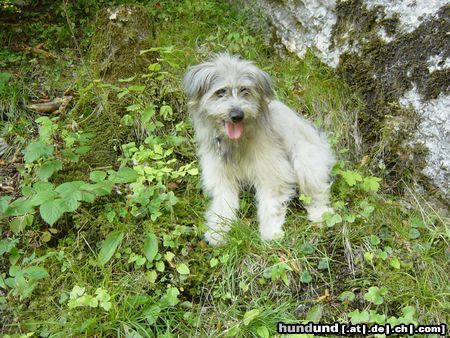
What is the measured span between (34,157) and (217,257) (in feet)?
5.09

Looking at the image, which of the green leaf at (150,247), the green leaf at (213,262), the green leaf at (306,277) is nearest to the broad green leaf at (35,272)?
the green leaf at (150,247)

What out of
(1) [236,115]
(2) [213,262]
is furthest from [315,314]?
(1) [236,115]

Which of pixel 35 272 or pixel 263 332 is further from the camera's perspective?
pixel 35 272

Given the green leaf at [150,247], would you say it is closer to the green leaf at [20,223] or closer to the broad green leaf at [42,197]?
the broad green leaf at [42,197]

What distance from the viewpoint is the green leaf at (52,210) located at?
2.94 metres

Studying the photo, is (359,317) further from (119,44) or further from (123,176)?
(119,44)

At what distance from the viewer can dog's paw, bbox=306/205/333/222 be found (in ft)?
12.0

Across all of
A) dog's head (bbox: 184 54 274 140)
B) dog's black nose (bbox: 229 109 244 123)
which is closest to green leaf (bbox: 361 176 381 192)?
dog's head (bbox: 184 54 274 140)

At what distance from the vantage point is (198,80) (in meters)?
3.51

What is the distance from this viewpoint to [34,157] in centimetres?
354

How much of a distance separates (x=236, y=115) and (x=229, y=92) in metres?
0.21

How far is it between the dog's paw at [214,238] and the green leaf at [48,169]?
1.25m

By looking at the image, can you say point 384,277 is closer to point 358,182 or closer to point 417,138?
point 358,182

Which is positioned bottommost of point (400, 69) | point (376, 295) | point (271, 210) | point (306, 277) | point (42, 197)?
point (376, 295)
